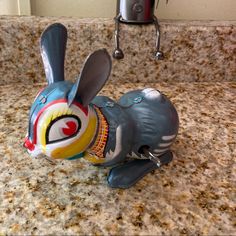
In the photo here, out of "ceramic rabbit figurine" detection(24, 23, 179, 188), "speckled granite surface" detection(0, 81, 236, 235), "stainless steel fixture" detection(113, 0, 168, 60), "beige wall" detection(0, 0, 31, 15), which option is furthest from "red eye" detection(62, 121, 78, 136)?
"beige wall" detection(0, 0, 31, 15)

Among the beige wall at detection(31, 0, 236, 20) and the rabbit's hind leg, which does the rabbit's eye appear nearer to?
the rabbit's hind leg

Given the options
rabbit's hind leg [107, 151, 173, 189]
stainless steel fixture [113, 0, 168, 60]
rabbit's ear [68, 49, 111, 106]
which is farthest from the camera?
stainless steel fixture [113, 0, 168, 60]

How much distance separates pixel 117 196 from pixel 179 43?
0.37 meters

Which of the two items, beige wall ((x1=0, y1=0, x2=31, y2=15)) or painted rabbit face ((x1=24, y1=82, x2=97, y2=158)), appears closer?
painted rabbit face ((x1=24, y1=82, x2=97, y2=158))

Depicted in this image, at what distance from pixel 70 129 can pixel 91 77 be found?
6 centimetres

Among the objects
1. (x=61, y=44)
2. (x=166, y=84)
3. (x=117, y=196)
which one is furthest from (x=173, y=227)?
(x=166, y=84)

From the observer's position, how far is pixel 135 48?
2.33 ft

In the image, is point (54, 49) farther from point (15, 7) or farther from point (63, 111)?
point (15, 7)

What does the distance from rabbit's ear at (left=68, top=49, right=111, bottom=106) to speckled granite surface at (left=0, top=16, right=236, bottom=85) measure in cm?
32

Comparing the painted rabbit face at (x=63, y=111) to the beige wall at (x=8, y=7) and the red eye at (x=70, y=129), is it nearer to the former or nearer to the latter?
the red eye at (x=70, y=129)

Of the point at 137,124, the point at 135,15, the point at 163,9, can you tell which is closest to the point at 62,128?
the point at 137,124

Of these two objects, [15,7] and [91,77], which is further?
[15,7]

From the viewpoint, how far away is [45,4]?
74 cm

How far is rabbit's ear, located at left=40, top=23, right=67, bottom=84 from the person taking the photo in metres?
0.41
